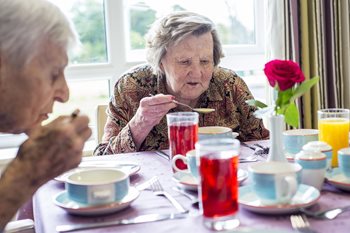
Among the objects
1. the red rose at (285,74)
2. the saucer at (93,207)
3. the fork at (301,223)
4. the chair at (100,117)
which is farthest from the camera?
the chair at (100,117)

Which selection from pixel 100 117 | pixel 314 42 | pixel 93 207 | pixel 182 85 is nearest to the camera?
pixel 93 207

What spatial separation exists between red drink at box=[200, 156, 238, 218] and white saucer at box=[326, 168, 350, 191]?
0.29m

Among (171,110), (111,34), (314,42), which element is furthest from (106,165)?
(314,42)

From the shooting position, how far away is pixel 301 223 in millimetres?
1009

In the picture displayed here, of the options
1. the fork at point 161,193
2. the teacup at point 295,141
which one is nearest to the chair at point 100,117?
the fork at point 161,193

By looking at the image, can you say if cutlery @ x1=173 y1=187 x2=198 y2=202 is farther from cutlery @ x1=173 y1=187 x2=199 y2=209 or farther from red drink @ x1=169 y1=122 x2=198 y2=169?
red drink @ x1=169 y1=122 x2=198 y2=169

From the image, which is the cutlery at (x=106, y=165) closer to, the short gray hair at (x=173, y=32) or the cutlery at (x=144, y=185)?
the cutlery at (x=144, y=185)

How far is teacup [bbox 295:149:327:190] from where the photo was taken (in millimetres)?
1173

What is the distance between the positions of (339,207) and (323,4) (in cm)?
197

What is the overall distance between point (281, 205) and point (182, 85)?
0.96m

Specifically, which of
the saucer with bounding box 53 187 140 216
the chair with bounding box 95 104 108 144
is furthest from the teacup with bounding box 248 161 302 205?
the chair with bounding box 95 104 108 144

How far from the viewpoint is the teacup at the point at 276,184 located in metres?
1.05

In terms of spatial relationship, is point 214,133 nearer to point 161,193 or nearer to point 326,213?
point 161,193

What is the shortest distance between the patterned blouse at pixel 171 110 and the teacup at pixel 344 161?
27.6 inches
